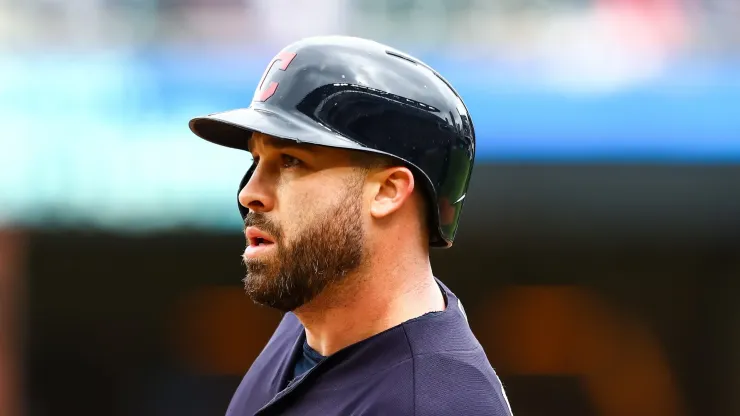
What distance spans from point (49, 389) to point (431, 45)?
2682mm

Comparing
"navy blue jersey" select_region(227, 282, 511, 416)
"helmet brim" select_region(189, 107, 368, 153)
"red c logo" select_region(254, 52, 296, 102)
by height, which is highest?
"red c logo" select_region(254, 52, 296, 102)

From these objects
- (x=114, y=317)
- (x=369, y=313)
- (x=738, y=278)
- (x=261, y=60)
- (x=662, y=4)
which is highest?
(x=662, y=4)

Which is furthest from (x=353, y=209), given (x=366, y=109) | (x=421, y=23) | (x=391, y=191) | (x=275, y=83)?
(x=421, y=23)

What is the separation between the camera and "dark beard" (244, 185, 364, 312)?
4.90 ft

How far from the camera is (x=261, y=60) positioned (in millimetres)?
3836

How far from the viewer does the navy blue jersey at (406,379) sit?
Result: 138cm

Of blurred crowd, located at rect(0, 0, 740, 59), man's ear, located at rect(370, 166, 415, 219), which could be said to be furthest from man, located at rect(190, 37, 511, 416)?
blurred crowd, located at rect(0, 0, 740, 59)

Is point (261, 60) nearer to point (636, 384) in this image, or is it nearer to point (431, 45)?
point (431, 45)

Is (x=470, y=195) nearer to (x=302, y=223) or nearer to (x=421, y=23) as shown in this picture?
(x=421, y=23)

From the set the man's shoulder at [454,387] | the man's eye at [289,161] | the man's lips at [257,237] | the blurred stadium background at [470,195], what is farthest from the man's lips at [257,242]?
the blurred stadium background at [470,195]

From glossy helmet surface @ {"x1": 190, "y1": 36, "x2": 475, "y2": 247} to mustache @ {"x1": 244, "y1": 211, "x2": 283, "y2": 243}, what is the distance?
16 cm

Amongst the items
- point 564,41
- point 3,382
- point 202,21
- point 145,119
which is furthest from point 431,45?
point 3,382

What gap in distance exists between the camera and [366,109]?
1500 mm

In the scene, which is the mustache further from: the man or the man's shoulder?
the man's shoulder
